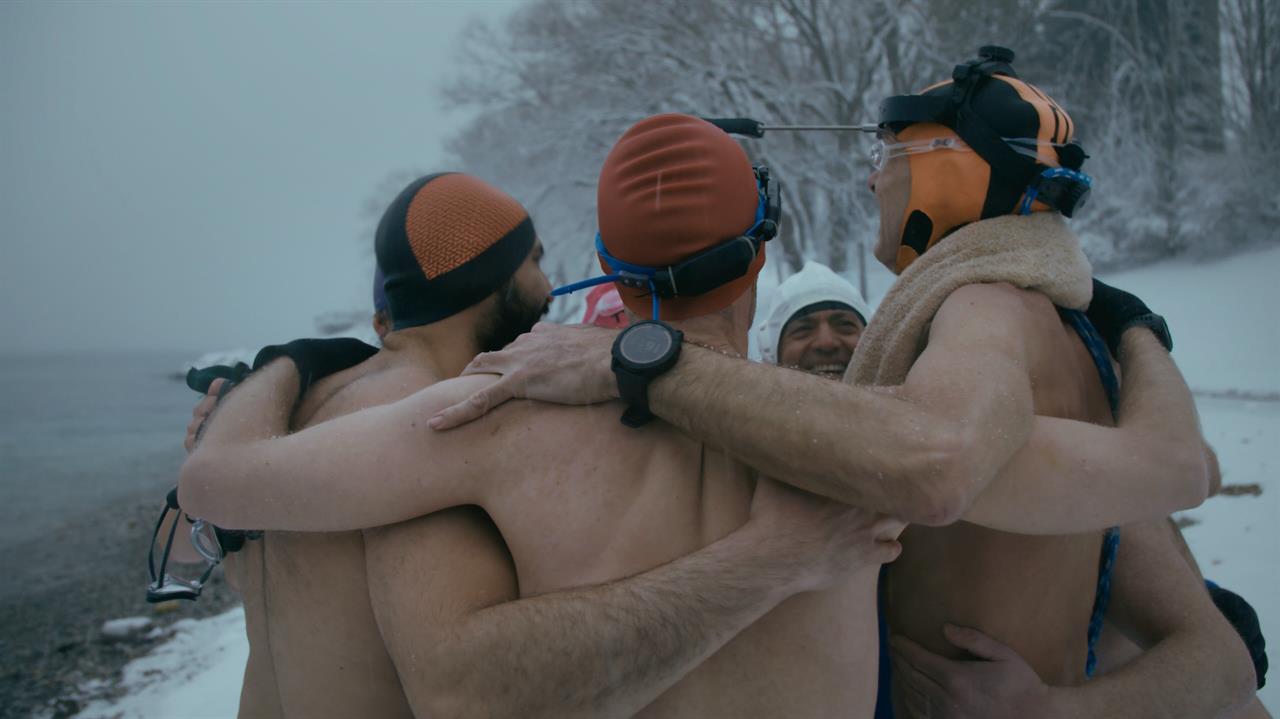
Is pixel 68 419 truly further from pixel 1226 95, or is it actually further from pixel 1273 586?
pixel 1226 95

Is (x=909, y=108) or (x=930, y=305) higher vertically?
(x=909, y=108)

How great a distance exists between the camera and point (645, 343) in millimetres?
1361

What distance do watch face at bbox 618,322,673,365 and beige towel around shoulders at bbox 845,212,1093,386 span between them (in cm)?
59

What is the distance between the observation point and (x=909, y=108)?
6.21 feet

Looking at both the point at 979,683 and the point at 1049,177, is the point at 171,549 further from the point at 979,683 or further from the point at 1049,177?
the point at 1049,177

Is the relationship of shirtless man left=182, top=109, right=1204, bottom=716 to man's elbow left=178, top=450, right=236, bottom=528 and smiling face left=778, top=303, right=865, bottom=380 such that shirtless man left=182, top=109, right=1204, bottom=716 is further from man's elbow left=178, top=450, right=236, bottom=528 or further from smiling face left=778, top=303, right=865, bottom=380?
smiling face left=778, top=303, right=865, bottom=380

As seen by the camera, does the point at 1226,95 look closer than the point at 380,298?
No

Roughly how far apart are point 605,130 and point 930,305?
57.5ft

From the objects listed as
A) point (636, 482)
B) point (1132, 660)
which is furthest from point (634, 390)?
point (1132, 660)

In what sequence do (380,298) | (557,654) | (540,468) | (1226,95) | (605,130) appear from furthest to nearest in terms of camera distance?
(605,130) < (1226,95) < (380,298) < (540,468) < (557,654)

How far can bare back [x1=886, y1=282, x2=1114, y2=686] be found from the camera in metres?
1.62

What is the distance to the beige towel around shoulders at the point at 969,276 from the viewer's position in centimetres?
161

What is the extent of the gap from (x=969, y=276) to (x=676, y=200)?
658 mm

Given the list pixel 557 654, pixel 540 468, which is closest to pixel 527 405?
pixel 540 468
